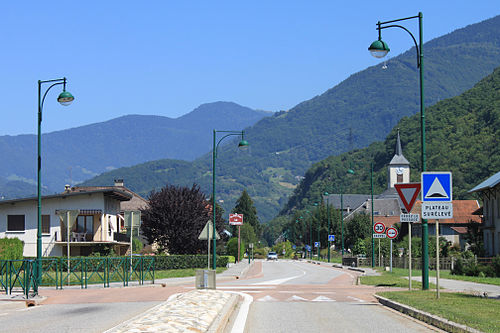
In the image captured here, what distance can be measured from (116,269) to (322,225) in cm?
8875

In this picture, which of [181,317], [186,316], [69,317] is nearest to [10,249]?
[69,317]

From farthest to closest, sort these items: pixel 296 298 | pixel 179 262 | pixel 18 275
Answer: pixel 179 262 → pixel 18 275 → pixel 296 298

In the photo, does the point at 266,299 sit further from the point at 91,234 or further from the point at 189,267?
the point at 91,234

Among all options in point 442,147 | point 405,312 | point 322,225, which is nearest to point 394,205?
point 442,147

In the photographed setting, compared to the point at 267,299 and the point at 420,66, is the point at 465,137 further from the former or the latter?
the point at 267,299

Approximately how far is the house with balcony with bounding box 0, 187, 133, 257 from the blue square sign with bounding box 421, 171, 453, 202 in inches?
1551

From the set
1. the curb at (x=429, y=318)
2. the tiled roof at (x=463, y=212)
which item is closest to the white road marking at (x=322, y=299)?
the curb at (x=429, y=318)

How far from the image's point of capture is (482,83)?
160 metres

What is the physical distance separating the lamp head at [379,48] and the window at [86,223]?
1590 inches

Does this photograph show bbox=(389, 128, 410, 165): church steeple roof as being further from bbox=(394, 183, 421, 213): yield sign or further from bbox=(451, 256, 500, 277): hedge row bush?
bbox=(394, 183, 421, 213): yield sign

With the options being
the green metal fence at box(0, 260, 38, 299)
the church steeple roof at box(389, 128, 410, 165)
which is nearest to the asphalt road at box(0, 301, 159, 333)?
the green metal fence at box(0, 260, 38, 299)

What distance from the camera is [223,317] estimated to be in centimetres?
1424

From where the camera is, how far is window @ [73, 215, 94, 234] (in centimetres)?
5741

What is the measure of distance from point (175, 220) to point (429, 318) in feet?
148
